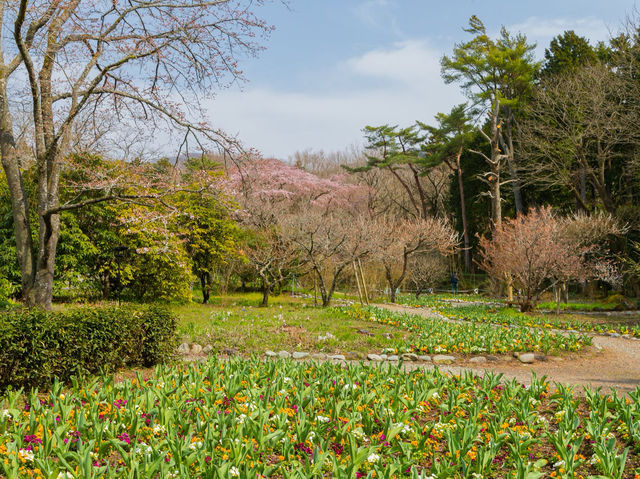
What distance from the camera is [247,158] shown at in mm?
8109

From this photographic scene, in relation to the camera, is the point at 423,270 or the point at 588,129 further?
the point at 423,270

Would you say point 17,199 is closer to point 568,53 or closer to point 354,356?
point 354,356

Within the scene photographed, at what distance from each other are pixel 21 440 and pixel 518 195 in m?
25.3

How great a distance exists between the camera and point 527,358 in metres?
7.72

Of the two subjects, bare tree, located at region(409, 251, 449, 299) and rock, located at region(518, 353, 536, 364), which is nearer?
rock, located at region(518, 353, 536, 364)

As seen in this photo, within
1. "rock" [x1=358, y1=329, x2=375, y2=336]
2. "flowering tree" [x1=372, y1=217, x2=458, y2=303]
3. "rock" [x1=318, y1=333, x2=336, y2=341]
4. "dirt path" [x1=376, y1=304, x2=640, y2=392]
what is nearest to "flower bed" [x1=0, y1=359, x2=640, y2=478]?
"dirt path" [x1=376, y1=304, x2=640, y2=392]

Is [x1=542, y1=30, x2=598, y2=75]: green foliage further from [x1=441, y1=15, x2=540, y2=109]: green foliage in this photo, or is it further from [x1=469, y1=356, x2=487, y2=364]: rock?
[x1=469, y1=356, x2=487, y2=364]: rock

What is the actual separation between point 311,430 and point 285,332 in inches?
220

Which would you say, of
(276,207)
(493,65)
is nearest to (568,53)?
(493,65)

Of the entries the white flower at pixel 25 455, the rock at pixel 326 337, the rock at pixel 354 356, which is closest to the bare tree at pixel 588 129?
the rock at pixel 326 337

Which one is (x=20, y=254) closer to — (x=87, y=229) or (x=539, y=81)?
(x=87, y=229)

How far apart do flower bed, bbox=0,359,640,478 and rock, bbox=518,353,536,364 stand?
2729mm

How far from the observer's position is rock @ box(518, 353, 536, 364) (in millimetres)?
7707

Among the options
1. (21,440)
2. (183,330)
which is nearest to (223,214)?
(183,330)
